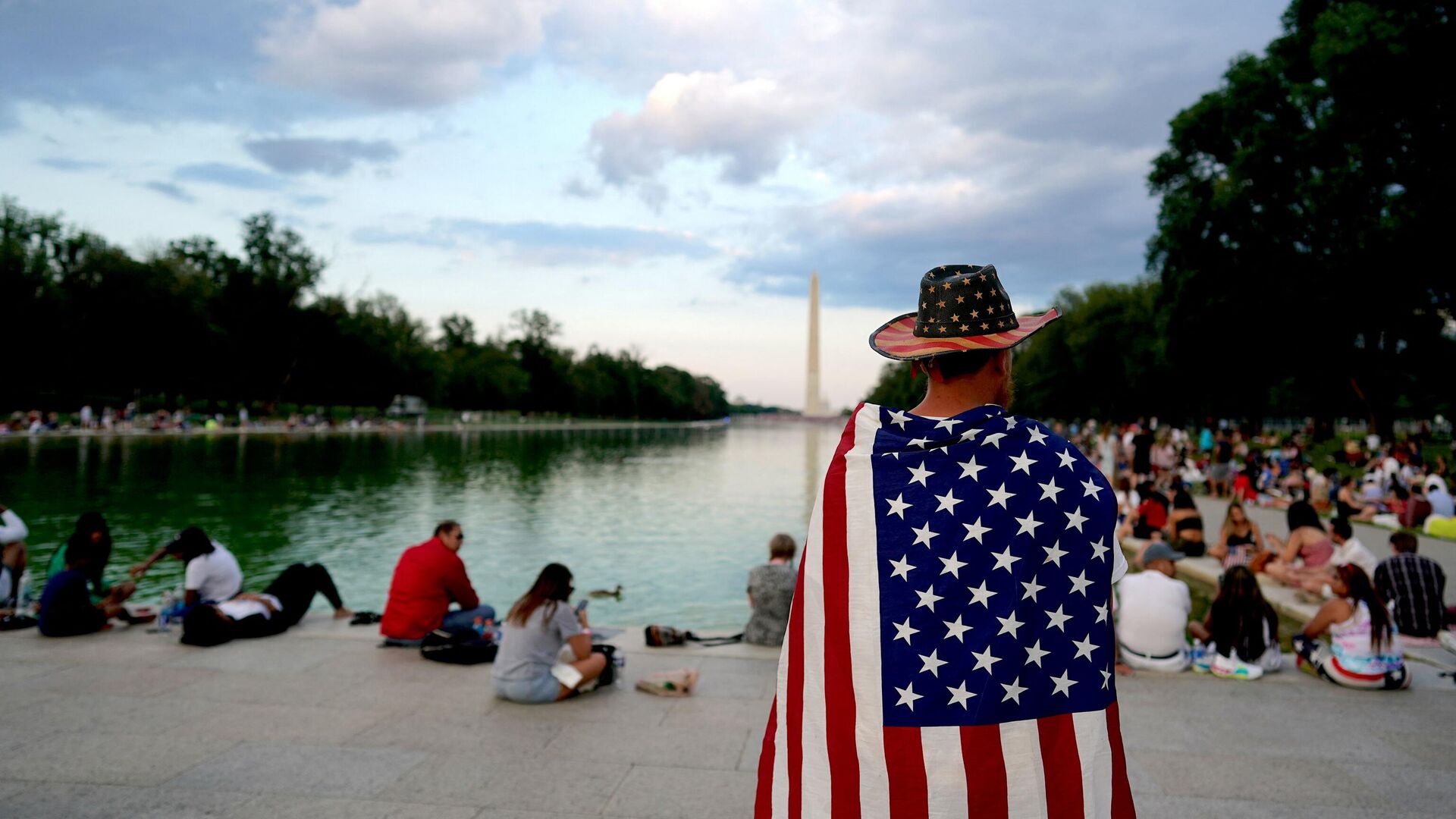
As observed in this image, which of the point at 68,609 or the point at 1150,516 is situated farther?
the point at 1150,516

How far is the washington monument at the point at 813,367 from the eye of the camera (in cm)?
11812

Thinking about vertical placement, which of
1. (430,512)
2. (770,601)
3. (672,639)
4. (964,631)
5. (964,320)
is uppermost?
(964,320)

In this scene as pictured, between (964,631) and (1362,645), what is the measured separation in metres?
5.87

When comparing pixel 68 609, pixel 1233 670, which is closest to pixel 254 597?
pixel 68 609

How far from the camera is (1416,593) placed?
26.7ft

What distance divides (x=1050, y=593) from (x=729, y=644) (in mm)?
5938

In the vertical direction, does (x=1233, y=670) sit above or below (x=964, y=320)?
below

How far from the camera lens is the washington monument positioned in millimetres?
118125

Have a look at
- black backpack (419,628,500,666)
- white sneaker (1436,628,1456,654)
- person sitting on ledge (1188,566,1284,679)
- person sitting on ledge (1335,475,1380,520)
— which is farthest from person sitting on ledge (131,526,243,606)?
person sitting on ledge (1335,475,1380,520)

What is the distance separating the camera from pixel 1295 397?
51.5m

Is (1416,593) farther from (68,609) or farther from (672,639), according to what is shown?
(68,609)

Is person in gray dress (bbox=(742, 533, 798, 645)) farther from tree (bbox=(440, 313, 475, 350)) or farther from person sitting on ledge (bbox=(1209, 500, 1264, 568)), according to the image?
tree (bbox=(440, 313, 475, 350))

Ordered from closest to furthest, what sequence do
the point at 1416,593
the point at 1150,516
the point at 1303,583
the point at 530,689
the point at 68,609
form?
the point at 530,689, the point at 68,609, the point at 1416,593, the point at 1303,583, the point at 1150,516

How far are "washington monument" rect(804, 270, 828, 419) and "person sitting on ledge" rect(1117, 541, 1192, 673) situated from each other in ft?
366
